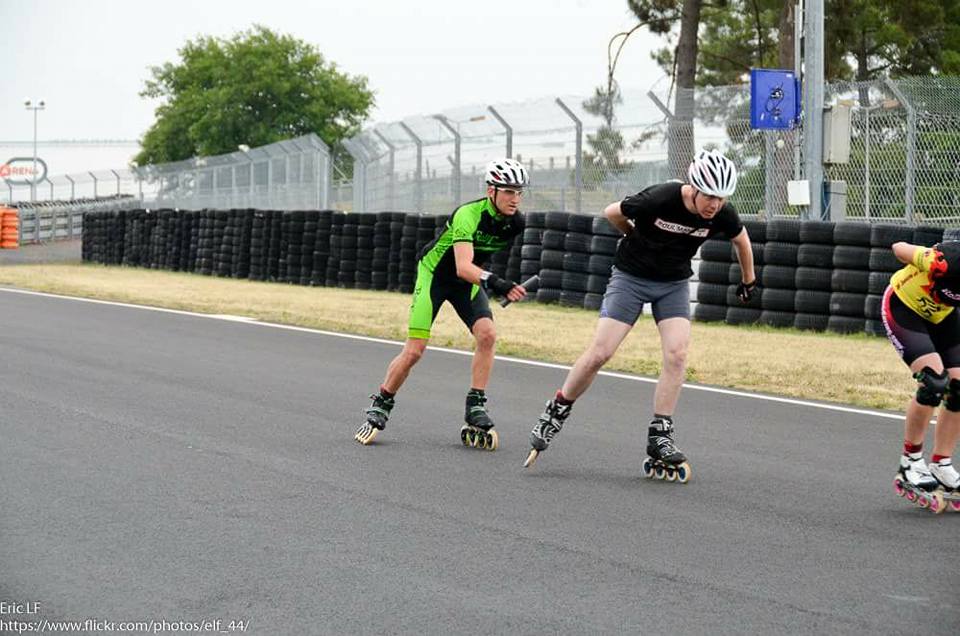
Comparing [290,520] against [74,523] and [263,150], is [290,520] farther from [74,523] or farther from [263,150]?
[263,150]

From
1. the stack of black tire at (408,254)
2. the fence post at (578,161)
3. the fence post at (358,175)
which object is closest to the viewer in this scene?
the fence post at (578,161)

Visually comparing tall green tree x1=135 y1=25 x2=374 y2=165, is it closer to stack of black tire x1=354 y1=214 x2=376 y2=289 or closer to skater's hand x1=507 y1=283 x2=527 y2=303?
stack of black tire x1=354 y1=214 x2=376 y2=289

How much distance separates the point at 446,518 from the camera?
688cm

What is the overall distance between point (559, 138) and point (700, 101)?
279 cm

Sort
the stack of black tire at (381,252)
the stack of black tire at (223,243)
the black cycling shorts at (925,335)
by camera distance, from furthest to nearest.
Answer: the stack of black tire at (223,243), the stack of black tire at (381,252), the black cycling shorts at (925,335)

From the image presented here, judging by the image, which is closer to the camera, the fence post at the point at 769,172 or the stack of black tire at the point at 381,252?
the fence post at the point at 769,172

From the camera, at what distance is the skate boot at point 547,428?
830 centimetres

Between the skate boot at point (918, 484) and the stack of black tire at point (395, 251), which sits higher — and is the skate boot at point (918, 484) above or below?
below

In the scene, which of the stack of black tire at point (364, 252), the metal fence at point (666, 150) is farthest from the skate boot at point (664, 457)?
the stack of black tire at point (364, 252)

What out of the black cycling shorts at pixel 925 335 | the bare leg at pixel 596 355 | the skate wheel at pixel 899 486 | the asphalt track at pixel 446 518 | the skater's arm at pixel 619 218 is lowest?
the asphalt track at pixel 446 518

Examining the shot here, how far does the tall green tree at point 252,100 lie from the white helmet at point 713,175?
9056 cm

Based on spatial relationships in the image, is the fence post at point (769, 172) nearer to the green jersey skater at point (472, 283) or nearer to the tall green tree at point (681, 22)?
the tall green tree at point (681, 22)

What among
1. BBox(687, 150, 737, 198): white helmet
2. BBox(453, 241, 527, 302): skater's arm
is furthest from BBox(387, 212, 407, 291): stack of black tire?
BBox(687, 150, 737, 198): white helmet

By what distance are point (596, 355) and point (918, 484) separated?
1.81 meters
